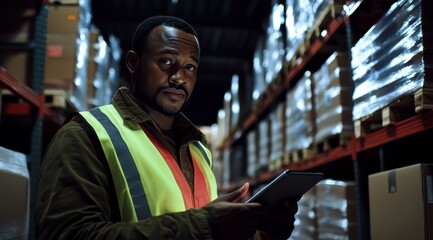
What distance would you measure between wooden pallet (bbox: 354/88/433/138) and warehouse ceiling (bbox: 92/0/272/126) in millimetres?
4356

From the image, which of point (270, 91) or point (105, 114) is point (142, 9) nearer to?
point (270, 91)

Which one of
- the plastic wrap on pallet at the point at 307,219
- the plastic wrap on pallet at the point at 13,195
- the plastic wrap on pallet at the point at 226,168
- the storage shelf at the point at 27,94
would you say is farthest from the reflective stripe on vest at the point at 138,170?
the plastic wrap on pallet at the point at 226,168

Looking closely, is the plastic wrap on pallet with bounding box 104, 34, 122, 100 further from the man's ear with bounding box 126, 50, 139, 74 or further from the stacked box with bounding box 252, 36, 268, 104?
the man's ear with bounding box 126, 50, 139, 74

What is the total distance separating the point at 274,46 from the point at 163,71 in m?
4.25

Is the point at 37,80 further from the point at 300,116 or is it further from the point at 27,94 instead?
the point at 300,116

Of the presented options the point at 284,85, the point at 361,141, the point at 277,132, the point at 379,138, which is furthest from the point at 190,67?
the point at 277,132

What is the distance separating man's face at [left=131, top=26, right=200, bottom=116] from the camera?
206 cm

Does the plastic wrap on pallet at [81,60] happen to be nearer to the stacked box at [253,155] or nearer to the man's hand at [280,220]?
the stacked box at [253,155]

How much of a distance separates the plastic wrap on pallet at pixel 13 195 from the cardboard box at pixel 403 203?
2162 mm

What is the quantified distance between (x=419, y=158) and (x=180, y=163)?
9.19 feet

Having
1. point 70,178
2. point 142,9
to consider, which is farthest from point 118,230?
point 142,9

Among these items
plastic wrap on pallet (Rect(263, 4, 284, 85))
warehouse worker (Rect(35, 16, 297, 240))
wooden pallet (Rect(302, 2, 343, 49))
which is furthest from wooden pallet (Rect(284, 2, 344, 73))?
warehouse worker (Rect(35, 16, 297, 240))

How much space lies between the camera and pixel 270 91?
6.44 m

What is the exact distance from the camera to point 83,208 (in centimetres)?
158
